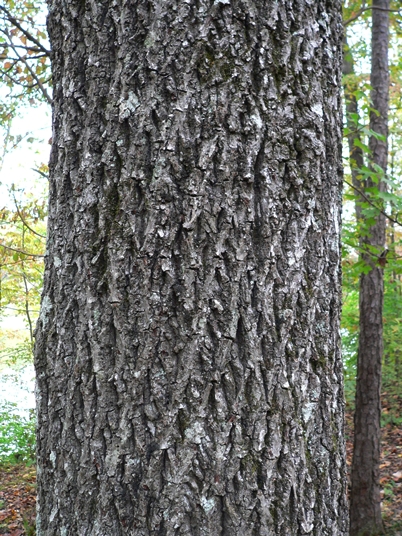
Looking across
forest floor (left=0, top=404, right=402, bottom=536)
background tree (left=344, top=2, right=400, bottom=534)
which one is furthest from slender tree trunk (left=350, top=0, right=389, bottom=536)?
forest floor (left=0, top=404, right=402, bottom=536)

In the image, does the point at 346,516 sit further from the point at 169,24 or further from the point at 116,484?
the point at 169,24

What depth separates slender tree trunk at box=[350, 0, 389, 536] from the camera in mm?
6367

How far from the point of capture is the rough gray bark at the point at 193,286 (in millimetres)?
1244

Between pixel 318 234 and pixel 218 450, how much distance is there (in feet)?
2.08

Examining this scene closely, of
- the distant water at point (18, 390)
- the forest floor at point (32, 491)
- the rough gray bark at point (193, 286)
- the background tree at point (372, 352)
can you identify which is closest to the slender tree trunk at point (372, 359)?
the background tree at point (372, 352)

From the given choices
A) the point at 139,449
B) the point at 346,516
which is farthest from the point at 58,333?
the point at 346,516

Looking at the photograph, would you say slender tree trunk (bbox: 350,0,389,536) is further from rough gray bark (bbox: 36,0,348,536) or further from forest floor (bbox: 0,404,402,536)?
rough gray bark (bbox: 36,0,348,536)

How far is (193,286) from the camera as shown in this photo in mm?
1258

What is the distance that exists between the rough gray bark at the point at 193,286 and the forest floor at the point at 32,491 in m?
4.94

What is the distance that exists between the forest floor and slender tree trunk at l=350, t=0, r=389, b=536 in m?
0.43

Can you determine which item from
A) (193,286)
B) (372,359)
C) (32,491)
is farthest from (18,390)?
(193,286)

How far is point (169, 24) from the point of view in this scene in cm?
128

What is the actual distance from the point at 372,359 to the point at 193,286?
5883mm

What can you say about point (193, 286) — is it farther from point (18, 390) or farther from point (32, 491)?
point (18, 390)
